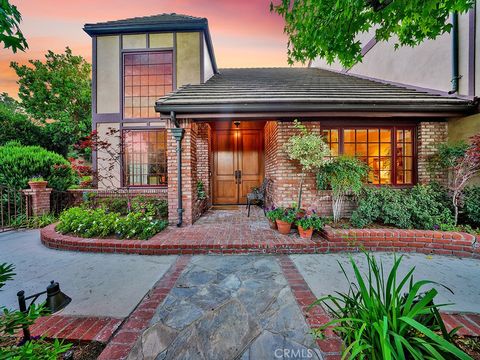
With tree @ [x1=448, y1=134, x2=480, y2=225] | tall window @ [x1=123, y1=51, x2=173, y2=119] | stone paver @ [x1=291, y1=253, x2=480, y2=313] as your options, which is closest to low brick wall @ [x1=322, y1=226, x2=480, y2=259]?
stone paver @ [x1=291, y1=253, x2=480, y2=313]

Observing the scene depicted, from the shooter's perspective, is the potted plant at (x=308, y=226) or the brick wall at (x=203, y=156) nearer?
the potted plant at (x=308, y=226)

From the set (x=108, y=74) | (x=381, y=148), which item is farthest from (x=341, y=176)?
(x=108, y=74)

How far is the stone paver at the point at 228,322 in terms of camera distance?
158cm

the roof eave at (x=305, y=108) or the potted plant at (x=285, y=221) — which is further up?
the roof eave at (x=305, y=108)

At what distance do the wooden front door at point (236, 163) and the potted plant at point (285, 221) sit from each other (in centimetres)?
349

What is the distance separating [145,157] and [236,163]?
3286 mm

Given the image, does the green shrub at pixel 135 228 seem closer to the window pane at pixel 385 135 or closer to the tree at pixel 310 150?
the tree at pixel 310 150

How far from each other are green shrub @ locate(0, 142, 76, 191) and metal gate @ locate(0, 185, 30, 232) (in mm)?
411

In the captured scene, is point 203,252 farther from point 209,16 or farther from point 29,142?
point 29,142

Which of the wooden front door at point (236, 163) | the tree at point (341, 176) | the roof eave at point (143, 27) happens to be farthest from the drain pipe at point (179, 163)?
the roof eave at point (143, 27)

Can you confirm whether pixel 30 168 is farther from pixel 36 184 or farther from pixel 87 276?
pixel 87 276

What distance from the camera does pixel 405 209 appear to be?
12.9ft

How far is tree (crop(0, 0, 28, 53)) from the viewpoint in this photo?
1.55 metres

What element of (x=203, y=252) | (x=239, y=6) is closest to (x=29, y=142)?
(x=239, y=6)
